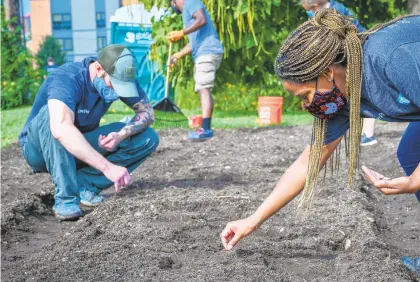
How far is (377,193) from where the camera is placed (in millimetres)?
5512

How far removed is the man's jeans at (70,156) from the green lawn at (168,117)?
369 centimetres

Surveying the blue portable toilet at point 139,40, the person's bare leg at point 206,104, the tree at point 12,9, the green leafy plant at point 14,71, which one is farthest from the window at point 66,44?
the person's bare leg at point 206,104

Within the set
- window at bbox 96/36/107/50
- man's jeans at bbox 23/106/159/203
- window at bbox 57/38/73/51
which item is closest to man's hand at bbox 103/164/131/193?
man's jeans at bbox 23/106/159/203

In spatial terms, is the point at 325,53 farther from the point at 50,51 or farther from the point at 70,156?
the point at 50,51

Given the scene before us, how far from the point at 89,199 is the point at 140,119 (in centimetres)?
69

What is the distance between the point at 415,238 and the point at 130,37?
1089cm

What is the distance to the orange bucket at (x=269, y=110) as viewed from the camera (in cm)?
972

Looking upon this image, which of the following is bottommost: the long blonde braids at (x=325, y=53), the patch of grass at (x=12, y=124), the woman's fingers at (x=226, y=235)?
the patch of grass at (x=12, y=124)

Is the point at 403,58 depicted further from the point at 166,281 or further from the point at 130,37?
the point at 130,37

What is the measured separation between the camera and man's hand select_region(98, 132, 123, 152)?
485cm

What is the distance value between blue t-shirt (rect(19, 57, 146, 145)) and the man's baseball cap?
7.2 inches

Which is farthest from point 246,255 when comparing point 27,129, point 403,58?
point 27,129

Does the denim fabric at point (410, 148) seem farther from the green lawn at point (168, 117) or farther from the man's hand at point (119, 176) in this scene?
the green lawn at point (168, 117)

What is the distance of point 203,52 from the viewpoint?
27.8 feet
